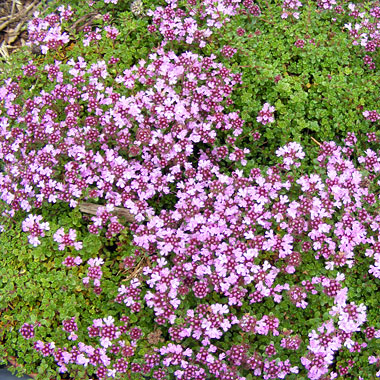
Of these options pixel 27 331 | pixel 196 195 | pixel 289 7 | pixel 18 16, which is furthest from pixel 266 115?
pixel 18 16

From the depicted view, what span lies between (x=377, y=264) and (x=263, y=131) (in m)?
1.92

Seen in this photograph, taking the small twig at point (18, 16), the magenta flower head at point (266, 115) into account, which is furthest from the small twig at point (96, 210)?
the small twig at point (18, 16)

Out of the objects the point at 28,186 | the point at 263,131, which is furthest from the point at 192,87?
the point at 28,186

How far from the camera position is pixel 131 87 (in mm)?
4852

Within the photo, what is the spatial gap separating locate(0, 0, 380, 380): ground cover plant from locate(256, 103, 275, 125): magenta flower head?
0.08 ft

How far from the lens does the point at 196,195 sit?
456cm

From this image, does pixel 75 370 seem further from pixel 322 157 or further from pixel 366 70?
pixel 366 70

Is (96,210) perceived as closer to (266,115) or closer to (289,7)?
(266,115)

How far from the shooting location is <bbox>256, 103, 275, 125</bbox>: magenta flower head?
15.6 ft

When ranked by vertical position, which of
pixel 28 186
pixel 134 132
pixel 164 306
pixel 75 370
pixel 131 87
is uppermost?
pixel 131 87


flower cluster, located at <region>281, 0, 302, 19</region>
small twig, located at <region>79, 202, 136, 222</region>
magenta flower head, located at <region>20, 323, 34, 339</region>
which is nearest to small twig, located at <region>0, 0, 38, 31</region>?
A: small twig, located at <region>79, 202, 136, 222</region>

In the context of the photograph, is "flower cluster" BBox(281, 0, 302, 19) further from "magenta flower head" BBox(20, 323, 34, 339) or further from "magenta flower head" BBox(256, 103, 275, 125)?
"magenta flower head" BBox(20, 323, 34, 339)

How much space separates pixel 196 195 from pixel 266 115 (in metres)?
1.18

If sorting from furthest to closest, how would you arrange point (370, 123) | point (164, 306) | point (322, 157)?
1. point (370, 123)
2. point (322, 157)
3. point (164, 306)
